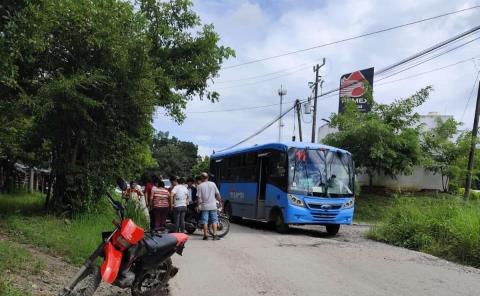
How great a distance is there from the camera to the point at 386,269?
10508 mm

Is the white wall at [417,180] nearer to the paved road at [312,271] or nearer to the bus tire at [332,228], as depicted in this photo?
the bus tire at [332,228]

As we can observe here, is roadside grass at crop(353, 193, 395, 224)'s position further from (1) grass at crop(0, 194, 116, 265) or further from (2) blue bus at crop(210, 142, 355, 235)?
(1) grass at crop(0, 194, 116, 265)

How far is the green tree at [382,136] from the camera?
26391 millimetres

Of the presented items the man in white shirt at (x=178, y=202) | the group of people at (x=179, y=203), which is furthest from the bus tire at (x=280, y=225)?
the man in white shirt at (x=178, y=202)

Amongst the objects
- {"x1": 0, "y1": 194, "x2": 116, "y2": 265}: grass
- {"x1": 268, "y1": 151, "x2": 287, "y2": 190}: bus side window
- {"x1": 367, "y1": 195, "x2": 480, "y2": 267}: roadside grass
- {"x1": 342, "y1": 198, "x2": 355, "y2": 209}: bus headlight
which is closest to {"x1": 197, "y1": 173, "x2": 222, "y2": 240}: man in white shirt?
{"x1": 0, "y1": 194, "x2": 116, "y2": 265}: grass

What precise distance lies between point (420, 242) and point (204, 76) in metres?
7.68

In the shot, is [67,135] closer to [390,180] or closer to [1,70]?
[1,70]

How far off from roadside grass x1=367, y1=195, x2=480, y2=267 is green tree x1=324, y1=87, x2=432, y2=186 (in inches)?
396

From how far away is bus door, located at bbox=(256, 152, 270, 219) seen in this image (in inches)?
746

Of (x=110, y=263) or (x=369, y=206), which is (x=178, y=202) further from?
(x=369, y=206)

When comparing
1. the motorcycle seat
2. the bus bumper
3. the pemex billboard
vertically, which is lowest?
the bus bumper

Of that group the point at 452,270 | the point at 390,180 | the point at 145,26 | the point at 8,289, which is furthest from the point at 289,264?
the point at 390,180

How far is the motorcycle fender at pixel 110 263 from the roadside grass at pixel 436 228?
8.38 meters

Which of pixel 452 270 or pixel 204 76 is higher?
pixel 204 76
